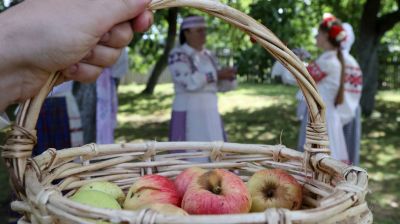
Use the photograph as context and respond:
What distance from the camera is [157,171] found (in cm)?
114

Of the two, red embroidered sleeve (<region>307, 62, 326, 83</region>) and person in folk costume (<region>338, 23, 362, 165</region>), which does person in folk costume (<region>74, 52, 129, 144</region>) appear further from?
person in folk costume (<region>338, 23, 362, 165</region>)

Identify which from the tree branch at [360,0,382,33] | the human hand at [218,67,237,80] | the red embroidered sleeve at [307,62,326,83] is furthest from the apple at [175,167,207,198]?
the tree branch at [360,0,382,33]

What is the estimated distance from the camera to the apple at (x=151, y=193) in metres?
0.89

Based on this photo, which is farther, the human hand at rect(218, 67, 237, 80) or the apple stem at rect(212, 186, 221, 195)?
the human hand at rect(218, 67, 237, 80)

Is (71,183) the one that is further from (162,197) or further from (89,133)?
(89,133)

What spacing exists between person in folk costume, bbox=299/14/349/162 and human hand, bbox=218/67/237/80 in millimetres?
638

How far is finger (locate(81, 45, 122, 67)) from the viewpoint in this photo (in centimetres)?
90

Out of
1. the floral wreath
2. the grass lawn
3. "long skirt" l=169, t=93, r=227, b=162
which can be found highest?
the floral wreath

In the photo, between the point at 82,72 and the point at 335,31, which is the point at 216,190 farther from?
the point at 335,31

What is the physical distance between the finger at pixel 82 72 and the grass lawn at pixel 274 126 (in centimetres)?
128

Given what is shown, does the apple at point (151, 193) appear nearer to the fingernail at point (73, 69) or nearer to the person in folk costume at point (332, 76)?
the fingernail at point (73, 69)

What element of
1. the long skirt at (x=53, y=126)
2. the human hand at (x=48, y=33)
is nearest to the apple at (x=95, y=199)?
the human hand at (x=48, y=33)

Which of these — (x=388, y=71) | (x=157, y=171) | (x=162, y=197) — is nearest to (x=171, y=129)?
(x=157, y=171)

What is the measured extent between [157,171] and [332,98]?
108 inches
